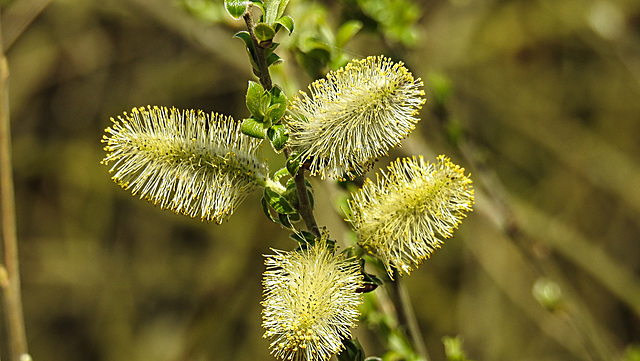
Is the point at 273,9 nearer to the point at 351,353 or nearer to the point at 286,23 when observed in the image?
the point at 286,23

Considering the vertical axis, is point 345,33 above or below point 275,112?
above

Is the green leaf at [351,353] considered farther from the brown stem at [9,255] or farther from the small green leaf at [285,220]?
the brown stem at [9,255]

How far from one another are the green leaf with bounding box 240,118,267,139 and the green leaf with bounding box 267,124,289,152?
2 cm

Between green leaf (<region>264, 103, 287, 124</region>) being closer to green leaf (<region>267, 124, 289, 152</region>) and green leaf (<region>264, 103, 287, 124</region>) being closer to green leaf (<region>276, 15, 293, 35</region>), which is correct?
green leaf (<region>267, 124, 289, 152</region>)

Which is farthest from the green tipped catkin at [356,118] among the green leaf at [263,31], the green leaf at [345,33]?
the green leaf at [345,33]

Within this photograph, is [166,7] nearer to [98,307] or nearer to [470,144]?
[470,144]

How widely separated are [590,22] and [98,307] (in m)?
3.78

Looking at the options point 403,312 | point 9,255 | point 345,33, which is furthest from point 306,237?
point 9,255

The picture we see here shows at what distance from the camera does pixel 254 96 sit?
0.85m

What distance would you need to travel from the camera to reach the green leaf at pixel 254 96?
85 cm

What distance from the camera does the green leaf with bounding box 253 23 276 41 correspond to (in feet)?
2.72

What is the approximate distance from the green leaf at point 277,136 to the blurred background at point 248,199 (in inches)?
107

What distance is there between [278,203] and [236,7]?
0.32 m

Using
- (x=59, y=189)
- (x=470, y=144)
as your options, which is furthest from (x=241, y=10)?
(x=59, y=189)
